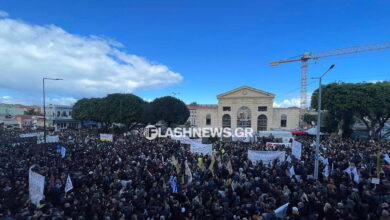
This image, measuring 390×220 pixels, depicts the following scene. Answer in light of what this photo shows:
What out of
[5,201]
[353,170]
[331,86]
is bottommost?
[5,201]

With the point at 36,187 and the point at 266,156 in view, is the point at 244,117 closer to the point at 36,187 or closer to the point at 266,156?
the point at 266,156

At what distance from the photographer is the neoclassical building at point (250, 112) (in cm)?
4822

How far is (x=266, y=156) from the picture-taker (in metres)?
13.4

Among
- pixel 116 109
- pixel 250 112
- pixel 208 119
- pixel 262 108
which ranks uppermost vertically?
pixel 262 108

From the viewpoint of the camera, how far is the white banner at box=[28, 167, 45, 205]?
7.89 metres

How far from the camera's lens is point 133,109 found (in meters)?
39.4

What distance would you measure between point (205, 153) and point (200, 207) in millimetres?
9262

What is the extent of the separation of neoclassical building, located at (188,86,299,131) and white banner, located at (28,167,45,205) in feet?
148

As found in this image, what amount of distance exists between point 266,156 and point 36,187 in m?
12.1

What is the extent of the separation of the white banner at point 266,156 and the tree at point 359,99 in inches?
817

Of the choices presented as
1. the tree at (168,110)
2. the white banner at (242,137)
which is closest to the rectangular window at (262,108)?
Result: the tree at (168,110)

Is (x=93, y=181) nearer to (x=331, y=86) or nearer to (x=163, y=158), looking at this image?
(x=163, y=158)

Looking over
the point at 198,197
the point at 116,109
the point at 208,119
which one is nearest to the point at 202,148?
the point at 198,197

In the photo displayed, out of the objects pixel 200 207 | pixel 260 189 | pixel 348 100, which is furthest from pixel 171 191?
pixel 348 100
